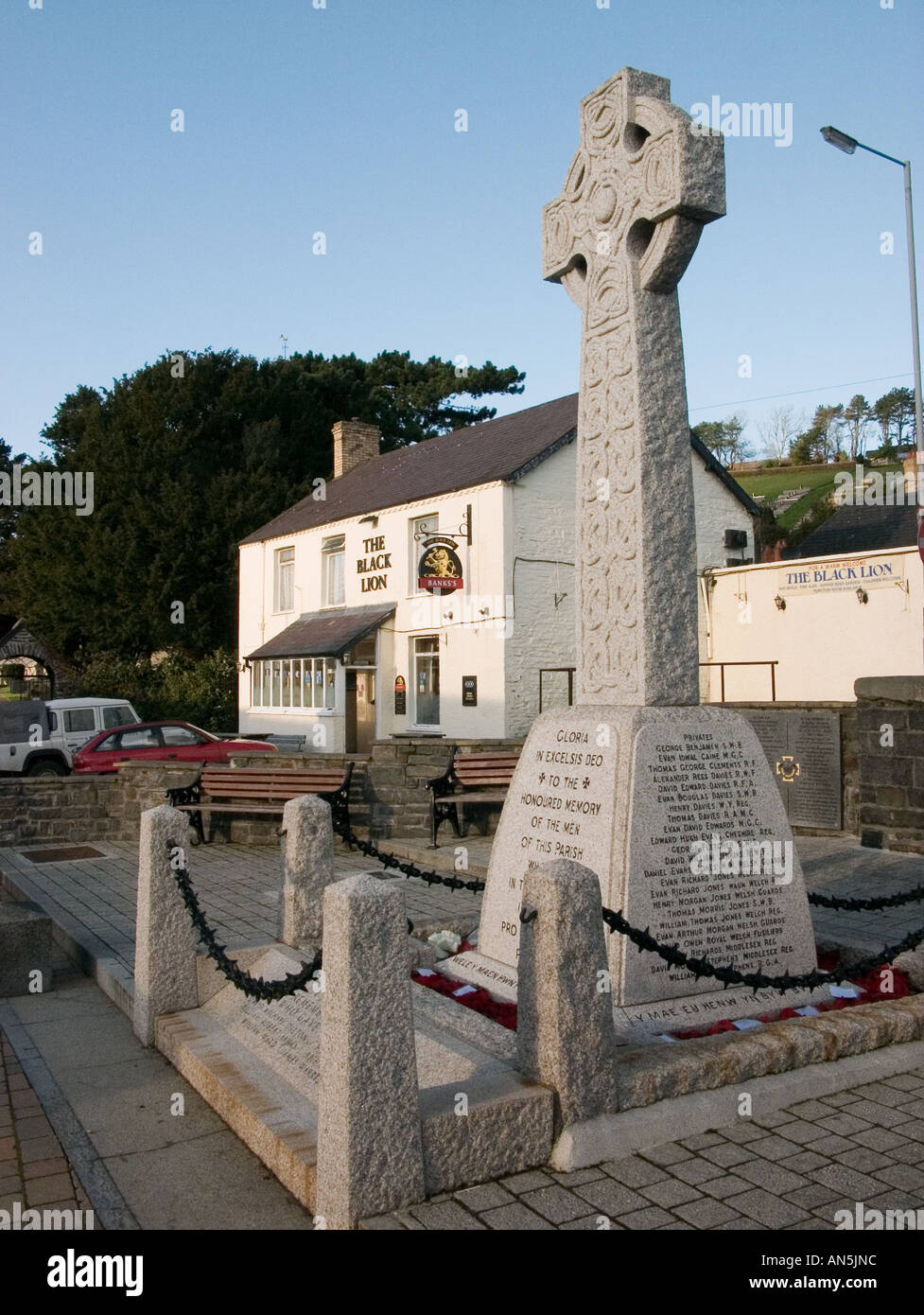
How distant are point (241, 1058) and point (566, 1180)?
1641mm

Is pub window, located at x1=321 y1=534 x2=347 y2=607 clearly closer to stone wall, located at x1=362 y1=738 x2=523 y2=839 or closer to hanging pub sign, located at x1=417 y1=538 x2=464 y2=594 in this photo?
hanging pub sign, located at x1=417 y1=538 x2=464 y2=594

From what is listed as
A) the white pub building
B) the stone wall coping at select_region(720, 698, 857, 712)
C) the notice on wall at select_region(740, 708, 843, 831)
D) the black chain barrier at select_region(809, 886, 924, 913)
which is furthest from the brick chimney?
the black chain barrier at select_region(809, 886, 924, 913)

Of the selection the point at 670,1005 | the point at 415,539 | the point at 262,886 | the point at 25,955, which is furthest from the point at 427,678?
the point at 670,1005

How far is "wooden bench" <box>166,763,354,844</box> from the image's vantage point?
12000mm

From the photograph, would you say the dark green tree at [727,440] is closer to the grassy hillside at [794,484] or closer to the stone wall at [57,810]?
the grassy hillside at [794,484]

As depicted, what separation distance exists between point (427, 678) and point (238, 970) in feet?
64.0

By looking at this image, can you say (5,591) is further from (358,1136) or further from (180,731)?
(358,1136)

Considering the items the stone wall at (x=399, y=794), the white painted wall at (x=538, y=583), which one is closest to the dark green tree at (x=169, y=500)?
the white painted wall at (x=538, y=583)

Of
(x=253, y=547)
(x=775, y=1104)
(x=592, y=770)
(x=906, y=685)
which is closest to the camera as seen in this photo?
(x=775, y=1104)

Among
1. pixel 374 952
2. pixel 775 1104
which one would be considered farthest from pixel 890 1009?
pixel 374 952

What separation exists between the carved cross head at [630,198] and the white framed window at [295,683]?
2043cm

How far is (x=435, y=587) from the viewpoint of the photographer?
22391 millimetres

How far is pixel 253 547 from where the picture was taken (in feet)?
105

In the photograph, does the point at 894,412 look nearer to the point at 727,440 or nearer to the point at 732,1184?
the point at 727,440
